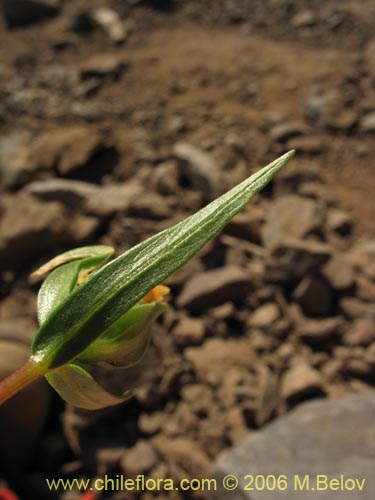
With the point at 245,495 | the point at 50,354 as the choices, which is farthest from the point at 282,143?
the point at 50,354

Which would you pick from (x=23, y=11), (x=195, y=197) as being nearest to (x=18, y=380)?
(x=195, y=197)

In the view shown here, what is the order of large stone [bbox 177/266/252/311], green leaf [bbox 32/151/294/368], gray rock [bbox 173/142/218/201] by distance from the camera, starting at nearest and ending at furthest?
green leaf [bbox 32/151/294/368] < large stone [bbox 177/266/252/311] < gray rock [bbox 173/142/218/201]

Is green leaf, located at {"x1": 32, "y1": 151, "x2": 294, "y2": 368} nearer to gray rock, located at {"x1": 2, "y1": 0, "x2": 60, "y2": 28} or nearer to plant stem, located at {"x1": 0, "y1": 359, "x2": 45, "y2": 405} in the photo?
plant stem, located at {"x1": 0, "y1": 359, "x2": 45, "y2": 405}

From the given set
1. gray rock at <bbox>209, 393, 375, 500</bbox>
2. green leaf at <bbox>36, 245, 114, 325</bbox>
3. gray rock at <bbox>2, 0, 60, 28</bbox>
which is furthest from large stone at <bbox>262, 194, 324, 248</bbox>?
gray rock at <bbox>2, 0, 60, 28</bbox>

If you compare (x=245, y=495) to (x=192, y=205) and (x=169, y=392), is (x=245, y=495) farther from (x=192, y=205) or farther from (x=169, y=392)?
(x=192, y=205)

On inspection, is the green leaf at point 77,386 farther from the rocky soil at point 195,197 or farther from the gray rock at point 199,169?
the gray rock at point 199,169

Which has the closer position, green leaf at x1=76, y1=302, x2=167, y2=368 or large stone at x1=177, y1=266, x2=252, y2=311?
green leaf at x1=76, y1=302, x2=167, y2=368

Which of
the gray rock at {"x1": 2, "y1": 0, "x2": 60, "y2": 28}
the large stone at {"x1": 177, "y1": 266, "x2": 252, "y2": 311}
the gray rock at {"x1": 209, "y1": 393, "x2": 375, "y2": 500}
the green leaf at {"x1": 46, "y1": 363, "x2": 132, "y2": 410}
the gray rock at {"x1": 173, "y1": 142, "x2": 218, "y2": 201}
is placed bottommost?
the gray rock at {"x1": 209, "y1": 393, "x2": 375, "y2": 500}

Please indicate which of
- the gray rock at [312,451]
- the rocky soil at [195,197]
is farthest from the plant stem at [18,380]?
the rocky soil at [195,197]
